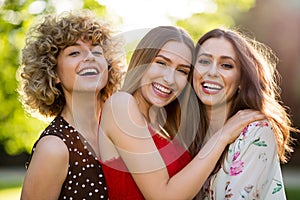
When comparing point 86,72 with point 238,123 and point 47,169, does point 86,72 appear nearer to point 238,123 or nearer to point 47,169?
point 47,169

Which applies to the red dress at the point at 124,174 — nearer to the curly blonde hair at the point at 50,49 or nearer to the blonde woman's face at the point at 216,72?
the blonde woman's face at the point at 216,72

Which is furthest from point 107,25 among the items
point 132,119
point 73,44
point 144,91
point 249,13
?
point 249,13

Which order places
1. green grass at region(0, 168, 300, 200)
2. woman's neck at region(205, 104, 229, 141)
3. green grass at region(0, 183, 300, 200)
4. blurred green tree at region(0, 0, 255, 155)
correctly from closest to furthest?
1. woman's neck at region(205, 104, 229, 141)
2. blurred green tree at region(0, 0, 255, 155)
3. green grass at region(0, 183, 300, 200)
4. green grass at region(0, 168, 300, 200)

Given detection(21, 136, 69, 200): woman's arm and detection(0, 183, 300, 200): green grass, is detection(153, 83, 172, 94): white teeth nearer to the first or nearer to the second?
detection(21, 136, 69, 200): woman's arm

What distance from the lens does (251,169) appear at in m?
3.13

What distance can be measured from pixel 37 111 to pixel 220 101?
3.85 feet

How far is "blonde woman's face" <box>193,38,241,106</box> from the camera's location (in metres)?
3.41

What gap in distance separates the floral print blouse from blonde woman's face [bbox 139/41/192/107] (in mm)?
477

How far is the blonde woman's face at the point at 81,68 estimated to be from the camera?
3.41 m

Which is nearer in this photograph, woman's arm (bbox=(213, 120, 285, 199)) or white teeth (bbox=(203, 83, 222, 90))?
woman's arm (bbox=(213, 120, 285, 199))

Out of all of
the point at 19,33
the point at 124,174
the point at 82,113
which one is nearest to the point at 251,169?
the point at 124,174

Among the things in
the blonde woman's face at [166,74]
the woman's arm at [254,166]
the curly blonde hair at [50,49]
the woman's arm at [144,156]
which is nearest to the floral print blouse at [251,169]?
the woman's arm at [254,166]

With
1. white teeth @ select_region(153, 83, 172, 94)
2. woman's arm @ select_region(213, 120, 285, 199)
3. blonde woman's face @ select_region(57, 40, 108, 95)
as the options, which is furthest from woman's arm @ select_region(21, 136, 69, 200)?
woman's arm @ select_region(213, 120, 285, 199)

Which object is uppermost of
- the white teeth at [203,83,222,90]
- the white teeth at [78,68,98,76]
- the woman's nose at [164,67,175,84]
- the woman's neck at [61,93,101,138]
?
the woman's nose at [164,67,175,84]
